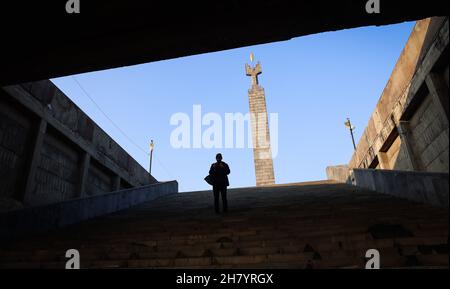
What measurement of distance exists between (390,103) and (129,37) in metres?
7.17

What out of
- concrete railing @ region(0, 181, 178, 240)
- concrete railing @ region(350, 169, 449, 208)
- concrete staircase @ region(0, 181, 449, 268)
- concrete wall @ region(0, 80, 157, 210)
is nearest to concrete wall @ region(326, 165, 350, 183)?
concrete railing @ region(350, 169, 449, 208)

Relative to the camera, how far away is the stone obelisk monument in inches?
928

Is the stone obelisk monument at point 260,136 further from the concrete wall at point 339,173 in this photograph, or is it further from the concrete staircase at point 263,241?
the concrete staircase at point 263,241

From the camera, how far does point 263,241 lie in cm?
423

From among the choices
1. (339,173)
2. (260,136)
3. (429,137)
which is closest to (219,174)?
(429,137)

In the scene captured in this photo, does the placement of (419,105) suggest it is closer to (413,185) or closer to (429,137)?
(429,137)

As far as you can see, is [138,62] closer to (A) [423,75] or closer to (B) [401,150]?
(A) [423,75]

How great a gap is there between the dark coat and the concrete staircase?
0.87 m

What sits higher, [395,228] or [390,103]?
[390,103]

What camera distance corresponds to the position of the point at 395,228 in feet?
13.6

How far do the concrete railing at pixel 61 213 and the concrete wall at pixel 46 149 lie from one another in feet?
1.95

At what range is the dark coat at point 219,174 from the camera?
22.5ft
